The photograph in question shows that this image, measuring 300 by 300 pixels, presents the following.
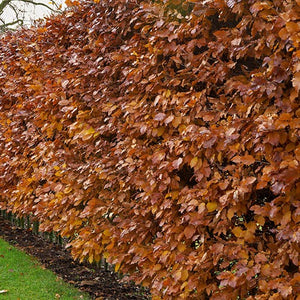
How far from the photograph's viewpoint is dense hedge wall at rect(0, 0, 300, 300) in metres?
2.42

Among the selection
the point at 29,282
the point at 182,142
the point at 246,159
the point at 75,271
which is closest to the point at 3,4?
the point at 75,271

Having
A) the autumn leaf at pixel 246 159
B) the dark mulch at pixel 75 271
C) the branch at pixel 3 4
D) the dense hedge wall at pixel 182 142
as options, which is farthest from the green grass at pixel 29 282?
the branch at pixel 3 4

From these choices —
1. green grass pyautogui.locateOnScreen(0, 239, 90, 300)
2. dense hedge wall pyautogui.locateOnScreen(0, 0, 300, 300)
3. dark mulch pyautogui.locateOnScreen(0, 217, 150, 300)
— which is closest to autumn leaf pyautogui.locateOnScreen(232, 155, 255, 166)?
dense hedge wall pyautogui.locateOnScreen(0, 0, 300, 300)

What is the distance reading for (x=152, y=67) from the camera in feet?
11.5

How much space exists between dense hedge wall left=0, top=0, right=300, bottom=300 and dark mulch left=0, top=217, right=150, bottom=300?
746 millimetres

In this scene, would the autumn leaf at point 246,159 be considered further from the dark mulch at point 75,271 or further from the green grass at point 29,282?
the green grass at point 29,282

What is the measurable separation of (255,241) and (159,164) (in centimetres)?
98

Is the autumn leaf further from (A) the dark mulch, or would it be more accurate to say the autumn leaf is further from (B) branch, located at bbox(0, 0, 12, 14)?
(B) branch, located at bbox(0, 0, 12, 14)

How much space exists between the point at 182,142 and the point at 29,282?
2913mm

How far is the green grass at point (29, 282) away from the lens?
451 cm

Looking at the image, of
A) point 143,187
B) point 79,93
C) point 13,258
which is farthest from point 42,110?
point 143,187

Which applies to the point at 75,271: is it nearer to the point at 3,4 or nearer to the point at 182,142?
the point at 182,142

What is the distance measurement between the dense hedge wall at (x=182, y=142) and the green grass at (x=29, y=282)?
2.11 feet

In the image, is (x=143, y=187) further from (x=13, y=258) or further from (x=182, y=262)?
(x=13, y=258)
